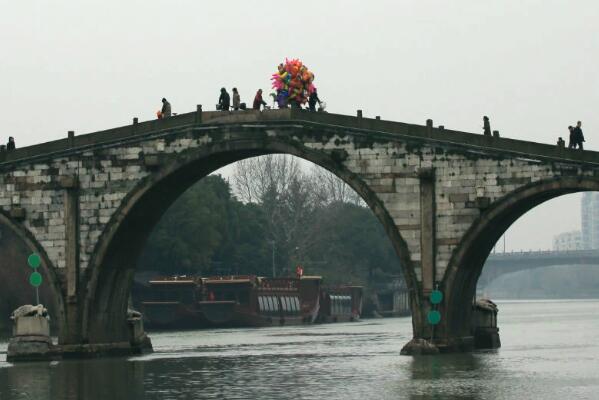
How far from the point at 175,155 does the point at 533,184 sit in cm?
1598

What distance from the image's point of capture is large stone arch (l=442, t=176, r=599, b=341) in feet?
187

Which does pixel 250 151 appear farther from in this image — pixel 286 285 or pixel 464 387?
pixel 286 285

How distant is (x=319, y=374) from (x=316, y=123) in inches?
563

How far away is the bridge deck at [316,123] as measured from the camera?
57.4 m

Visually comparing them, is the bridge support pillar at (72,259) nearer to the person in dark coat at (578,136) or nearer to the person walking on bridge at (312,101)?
the person walking on bridge at (312,101)

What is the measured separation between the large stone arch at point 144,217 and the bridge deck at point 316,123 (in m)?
1.17

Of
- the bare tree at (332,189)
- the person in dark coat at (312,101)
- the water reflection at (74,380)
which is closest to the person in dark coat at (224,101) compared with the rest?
the person in dark coat at (312,101)

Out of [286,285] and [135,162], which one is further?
[286,285]

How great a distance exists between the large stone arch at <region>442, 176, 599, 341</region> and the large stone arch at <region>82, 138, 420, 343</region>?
2.03m

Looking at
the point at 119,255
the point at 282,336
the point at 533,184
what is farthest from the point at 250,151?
the point at 282,336

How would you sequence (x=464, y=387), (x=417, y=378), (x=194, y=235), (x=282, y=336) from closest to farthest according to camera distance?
(x=464, y=387) → (x=417, y=378) → (x=282, y=336) → (x=194, y=235)

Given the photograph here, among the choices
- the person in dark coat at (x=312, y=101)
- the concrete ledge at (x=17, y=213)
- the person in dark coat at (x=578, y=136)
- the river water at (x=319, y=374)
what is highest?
the person in dark coat at (x=312, y=101)

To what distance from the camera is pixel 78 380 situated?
1997 inches

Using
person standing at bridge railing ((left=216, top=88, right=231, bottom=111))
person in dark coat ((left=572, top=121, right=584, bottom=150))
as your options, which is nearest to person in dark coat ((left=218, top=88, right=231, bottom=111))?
person standing at bridge railing ((left=216, top=88, right=231, bottom=111))
